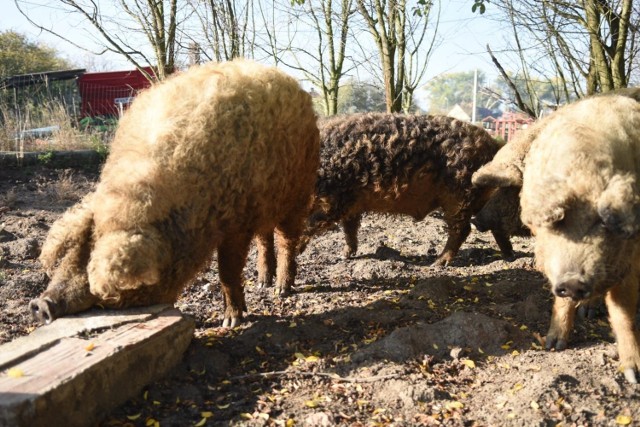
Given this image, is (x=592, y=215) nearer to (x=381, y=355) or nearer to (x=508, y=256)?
(x=381, y=355)

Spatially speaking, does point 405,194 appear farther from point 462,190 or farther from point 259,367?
point 259,367

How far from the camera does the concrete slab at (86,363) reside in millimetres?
2674

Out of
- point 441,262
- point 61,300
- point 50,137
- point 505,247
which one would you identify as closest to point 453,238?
point 441,262

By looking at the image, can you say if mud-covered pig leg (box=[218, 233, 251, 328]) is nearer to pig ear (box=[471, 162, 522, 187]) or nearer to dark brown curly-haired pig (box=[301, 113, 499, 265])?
dark brown curly-haired pig (box=[301, 113, 499, 265])

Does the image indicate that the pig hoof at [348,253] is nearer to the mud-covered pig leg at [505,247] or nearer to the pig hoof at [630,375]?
the mud-covered pig leg at [505,247]

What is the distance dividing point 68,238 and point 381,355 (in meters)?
2.03

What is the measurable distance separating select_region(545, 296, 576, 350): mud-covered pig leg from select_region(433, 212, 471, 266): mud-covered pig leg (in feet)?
8.31

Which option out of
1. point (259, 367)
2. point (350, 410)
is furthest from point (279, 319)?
point (350, 410)

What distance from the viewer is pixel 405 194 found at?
6.62 meters

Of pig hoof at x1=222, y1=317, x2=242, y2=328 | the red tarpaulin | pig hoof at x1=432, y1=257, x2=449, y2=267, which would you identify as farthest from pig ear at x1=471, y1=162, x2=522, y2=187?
the red tarpaulin

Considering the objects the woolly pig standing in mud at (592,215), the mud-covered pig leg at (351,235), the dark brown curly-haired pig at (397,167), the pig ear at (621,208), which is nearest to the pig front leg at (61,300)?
the woolly pig standing in mud at (592,215)

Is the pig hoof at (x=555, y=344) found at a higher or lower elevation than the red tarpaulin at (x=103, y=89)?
lower

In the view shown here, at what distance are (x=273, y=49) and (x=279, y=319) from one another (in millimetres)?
6476

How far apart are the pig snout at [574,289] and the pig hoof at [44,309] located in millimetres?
2758
